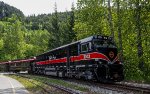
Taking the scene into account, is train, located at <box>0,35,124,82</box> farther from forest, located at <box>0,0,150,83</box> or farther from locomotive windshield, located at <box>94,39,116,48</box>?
forest, located at <box>0,0,150,83</box>

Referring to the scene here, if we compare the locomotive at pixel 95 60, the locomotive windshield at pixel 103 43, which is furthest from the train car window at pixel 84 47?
the locomotive windshield at pixel 103 43

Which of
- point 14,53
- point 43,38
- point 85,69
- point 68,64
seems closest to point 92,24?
point 68,64

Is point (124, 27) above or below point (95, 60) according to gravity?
above

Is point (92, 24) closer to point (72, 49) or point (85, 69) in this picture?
point (72, 49)

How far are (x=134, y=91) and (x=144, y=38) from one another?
13.1m

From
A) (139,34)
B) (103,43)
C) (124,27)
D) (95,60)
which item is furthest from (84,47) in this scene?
(124,27)

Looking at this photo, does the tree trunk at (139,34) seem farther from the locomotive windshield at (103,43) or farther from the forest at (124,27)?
the locomotive windshield at (103,43)

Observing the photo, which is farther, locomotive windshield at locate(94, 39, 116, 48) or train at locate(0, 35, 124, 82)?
locomotive windshield at locate(94, 39, 116, 48)

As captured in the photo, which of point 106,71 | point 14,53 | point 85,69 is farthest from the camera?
point 14,53

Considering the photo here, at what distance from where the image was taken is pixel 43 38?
13412cm

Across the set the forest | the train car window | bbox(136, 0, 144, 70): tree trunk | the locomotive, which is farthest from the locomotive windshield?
bbox(136, 0, 144, 70): tree trunk

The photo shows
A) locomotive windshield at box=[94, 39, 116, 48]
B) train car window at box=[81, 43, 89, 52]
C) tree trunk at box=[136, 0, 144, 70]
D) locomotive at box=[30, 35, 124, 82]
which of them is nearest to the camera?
locomotive at box=[30, 35, 124, 82]

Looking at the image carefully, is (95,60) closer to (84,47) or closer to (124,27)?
(84,47)

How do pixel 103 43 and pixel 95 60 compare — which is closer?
pixel 95 60
